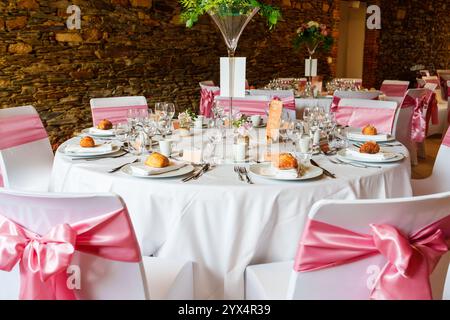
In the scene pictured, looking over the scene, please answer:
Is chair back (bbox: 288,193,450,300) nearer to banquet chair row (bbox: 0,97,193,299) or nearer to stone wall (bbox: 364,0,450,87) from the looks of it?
banquet chair row (bbox: 0,97,193,299)

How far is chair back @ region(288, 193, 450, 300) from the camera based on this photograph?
1160 millimetres

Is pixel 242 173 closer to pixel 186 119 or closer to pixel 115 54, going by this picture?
pixel 186 119

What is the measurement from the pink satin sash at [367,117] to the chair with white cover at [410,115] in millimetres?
1398

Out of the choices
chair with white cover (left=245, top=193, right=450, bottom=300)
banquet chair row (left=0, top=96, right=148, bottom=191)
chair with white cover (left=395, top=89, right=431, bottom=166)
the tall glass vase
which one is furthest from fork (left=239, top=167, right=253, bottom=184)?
chair with white cover (left=395, top=89, right=431, bottom=166)

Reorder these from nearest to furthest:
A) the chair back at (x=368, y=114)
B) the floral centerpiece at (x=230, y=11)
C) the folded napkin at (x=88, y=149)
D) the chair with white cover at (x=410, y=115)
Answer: the folded napkin at (x=88, y=149) → the floral centerpiece at (x=230, y=11) → the chair back at (x=368, y=114) → the chair with white cover at (x=410, y=115)

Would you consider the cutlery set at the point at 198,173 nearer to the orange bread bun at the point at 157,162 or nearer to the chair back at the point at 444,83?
the orange bread bun at the point at 157,162

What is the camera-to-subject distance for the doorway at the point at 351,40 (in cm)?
1063

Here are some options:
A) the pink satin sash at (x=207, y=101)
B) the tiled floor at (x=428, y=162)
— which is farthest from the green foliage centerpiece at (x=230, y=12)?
the tiled floor at (x=428, y=162)

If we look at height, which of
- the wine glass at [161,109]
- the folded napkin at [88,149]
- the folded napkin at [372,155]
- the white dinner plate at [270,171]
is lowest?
the white dinner plate at [270,171]

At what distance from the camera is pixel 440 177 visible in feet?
8.93

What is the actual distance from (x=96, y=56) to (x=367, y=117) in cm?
351

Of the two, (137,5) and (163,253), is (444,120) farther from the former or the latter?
(163,253)

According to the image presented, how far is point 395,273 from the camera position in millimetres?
1227

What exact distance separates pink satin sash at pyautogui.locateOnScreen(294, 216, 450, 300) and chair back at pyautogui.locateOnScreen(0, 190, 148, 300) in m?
0.49
